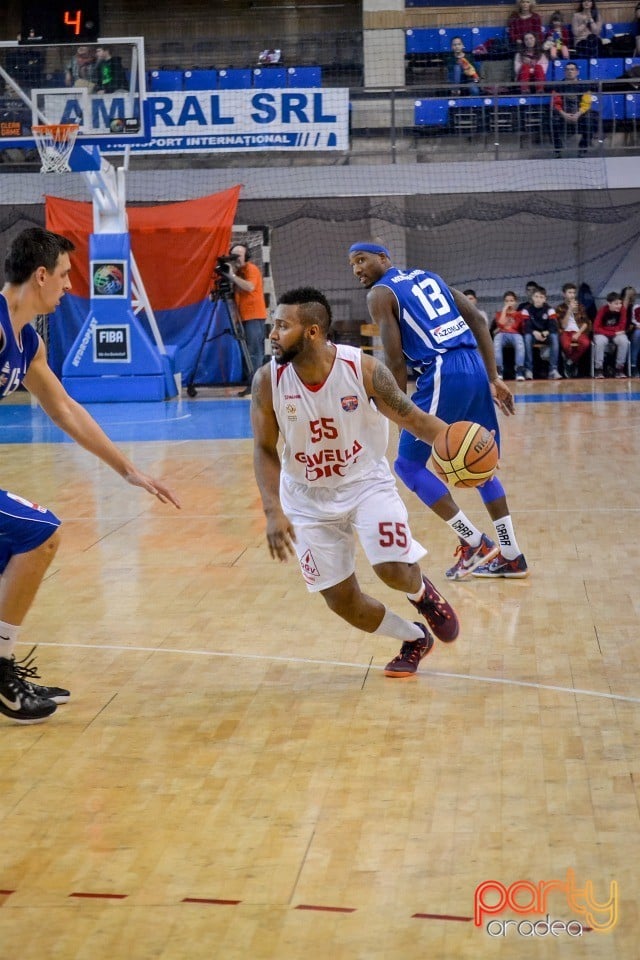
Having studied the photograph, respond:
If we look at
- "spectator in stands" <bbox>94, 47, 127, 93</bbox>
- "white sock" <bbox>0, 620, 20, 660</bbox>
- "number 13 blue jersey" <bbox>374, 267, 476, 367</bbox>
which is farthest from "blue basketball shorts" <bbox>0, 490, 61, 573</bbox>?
"spectator in stands" <bbox>94, 47, 127, 93</bbox>

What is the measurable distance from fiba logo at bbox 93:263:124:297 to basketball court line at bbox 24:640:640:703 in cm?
1188

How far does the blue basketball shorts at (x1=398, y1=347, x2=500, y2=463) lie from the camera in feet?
21.2

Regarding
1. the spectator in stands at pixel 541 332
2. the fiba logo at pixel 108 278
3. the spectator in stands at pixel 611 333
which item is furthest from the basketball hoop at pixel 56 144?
the spectator in stands at pixel 611 333

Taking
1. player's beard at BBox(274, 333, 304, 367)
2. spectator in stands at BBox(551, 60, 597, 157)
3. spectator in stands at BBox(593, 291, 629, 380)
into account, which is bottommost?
spectator in stands at BBox(593, 291, 629, 380)

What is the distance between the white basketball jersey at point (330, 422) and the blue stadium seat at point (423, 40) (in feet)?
61.6

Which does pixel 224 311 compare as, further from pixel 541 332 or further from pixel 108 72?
pixel 541 332

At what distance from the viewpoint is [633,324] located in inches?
742

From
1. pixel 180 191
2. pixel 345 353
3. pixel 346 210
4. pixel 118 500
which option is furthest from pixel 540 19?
pixel 345 353

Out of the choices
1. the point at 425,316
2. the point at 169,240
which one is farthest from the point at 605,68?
the point at 425,316

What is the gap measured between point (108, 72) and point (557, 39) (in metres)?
8.04

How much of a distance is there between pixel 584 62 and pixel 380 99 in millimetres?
3669

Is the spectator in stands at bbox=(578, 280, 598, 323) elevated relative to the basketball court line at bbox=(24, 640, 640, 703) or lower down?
elevated

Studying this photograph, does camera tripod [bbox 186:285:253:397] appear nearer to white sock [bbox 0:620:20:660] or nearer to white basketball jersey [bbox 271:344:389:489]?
white basketball jersey [bbox 271:344:389:489]

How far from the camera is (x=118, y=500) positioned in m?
9.23
